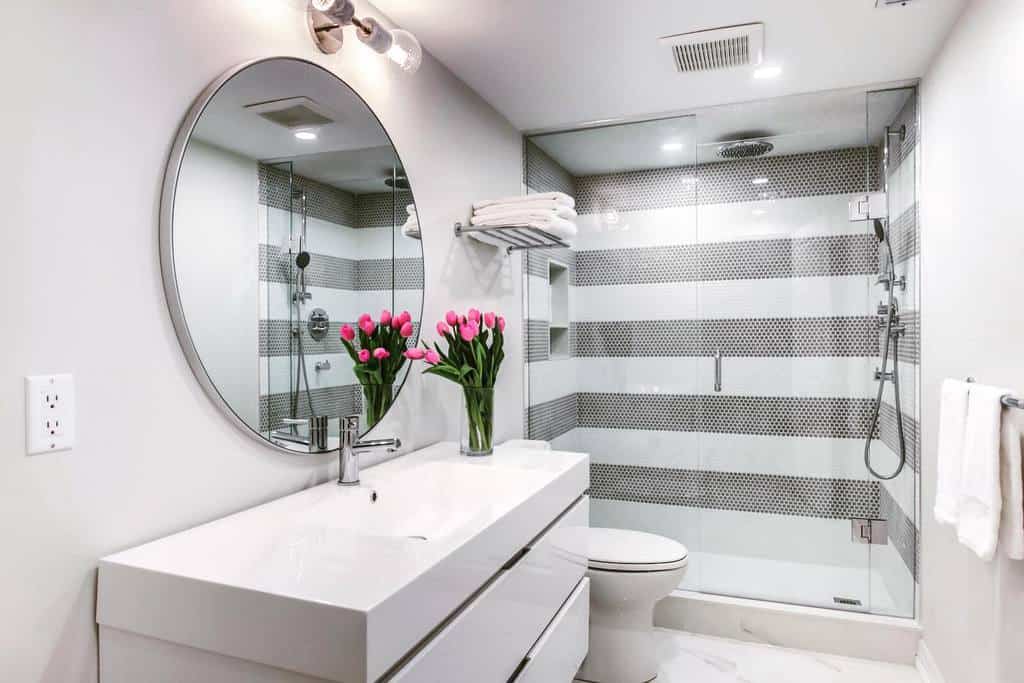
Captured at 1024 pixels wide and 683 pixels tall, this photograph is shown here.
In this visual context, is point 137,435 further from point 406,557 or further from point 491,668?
point 491,668

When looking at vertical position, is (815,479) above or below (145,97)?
below

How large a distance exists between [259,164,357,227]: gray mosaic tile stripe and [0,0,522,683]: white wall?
243 millimetres

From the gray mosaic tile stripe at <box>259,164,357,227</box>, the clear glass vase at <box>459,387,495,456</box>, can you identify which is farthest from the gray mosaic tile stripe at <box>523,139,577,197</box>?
the gray mosaic tile stripe at <box>259,164,357,227</box>

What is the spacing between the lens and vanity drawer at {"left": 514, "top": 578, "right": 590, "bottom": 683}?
5.26 ft

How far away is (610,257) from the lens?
3207 millimetres

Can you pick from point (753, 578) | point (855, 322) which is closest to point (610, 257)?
point (855, 322)

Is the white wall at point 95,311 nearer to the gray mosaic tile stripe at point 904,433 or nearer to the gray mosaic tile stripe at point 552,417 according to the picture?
the gray mosaic tile stripe at point 552,417

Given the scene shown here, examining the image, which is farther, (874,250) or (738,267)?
(738,267)

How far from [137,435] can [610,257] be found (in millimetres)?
2421

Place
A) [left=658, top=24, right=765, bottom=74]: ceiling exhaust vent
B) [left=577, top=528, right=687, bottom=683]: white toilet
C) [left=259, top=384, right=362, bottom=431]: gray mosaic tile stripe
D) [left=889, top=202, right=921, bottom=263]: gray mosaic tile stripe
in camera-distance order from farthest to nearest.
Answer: [left=889, top=202, right=921, bottom=263]: gray mosaic tile stripe < [left=577, top=528, right=687, bottom=683]: white toilet < [left=658, top=24, right=765, bottom=74]: ceiling exhaust vent < [left=259, top=384, right=362, bottom=431]: gray mosaic tile stripe

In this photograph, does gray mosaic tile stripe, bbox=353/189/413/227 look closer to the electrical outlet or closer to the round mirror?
the round mirror

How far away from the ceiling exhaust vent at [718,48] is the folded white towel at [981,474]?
4.26ft

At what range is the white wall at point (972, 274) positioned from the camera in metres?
1.64


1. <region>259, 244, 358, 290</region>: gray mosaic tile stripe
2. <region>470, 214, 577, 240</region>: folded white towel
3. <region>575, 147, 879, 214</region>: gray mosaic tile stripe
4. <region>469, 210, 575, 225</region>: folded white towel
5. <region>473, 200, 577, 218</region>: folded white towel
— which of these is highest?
<region>575, 147, 879, 214</region>: gray mosaic tile stripe
